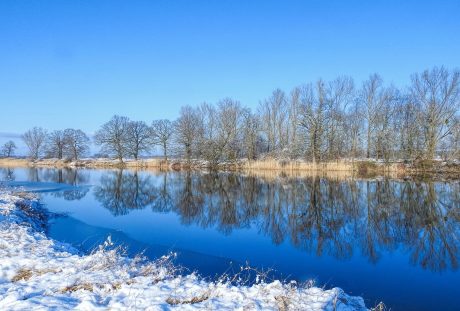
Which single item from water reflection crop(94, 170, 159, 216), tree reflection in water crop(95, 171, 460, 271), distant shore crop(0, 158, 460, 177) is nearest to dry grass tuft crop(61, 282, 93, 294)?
tree reflection in water crop(95, 171, 460, 271)

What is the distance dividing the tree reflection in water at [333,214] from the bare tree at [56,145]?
4664cm

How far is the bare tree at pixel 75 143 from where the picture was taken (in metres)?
62.0

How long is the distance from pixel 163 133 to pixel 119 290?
4772 centimetres

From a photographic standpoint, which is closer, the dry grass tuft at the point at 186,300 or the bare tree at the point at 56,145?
the dry grass tuft at the point at 186,300

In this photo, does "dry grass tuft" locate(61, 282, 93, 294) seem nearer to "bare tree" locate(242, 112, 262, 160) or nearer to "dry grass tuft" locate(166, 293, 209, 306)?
"dry grass tuft" locate(166, 293, 209, 306)

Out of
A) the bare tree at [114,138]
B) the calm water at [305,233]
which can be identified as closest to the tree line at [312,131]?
the bare tree at [114,138]

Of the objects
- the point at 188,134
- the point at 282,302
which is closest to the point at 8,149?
the point at 188,134

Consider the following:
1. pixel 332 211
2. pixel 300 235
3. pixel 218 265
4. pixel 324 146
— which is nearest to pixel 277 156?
pixel 324 146

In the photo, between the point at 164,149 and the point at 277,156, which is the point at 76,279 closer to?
the point at 277,156

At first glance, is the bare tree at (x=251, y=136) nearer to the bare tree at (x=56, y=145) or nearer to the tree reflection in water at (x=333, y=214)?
the tree reflection in water at (x=333, y=214)

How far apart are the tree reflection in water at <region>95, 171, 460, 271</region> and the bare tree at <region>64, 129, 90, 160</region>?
44412 millimetres

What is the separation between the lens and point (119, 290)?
450cm

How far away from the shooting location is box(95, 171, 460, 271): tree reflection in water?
9289mm

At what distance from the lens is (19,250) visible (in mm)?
6227
